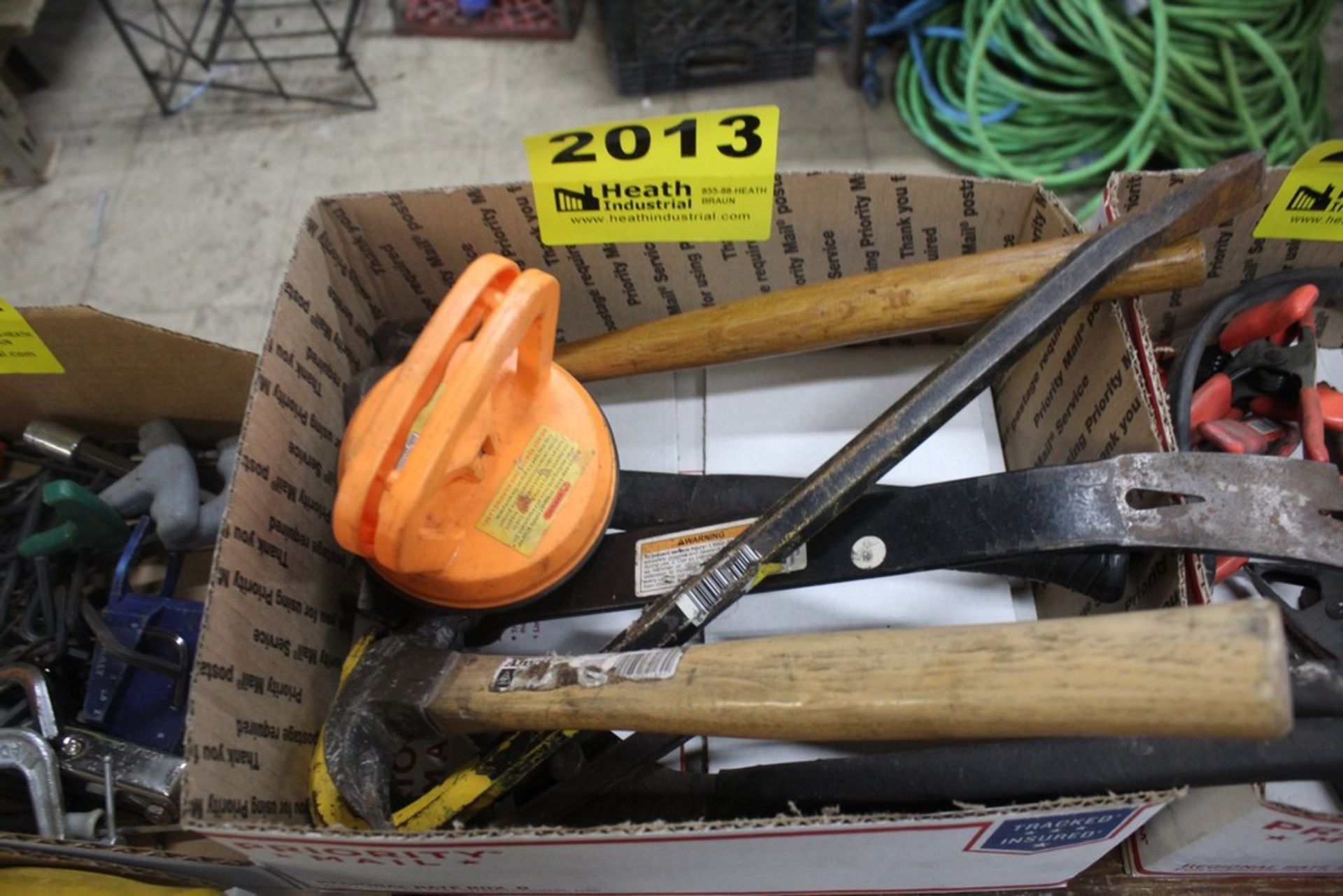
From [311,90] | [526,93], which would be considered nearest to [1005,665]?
[526,93]

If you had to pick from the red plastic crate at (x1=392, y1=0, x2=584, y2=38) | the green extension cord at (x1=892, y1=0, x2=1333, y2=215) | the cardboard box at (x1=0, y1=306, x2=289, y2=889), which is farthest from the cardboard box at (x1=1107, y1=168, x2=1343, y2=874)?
the red plastic crate at (x1=392, y1=0, x2=584, y2=38)

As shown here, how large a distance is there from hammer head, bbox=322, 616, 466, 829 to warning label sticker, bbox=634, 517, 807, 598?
0.49ft

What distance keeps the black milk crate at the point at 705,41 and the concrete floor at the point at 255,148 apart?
3cm

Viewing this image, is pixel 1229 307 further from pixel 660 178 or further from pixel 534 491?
pixel 534 491

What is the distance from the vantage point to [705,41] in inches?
59.5

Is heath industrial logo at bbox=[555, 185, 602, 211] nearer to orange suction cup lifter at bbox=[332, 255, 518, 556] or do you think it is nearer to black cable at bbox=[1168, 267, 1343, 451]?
orange suction cup lifter at bbox=[332, 255, 518, 556]

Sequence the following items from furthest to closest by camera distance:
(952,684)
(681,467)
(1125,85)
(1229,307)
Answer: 1. (1125,85)
2. (681,467)
3. (1229,307)
4. (952,684)

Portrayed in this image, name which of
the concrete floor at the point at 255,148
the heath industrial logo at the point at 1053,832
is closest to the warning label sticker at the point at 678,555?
the heath industrial logo at the point at 1053,832

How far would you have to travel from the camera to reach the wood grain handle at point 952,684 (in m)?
0.39

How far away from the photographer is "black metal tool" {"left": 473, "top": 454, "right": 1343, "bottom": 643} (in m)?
0.58

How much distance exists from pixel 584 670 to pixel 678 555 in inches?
6.3

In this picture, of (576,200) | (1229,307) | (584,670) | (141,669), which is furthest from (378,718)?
(1229,307)

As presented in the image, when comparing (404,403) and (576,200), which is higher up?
(576,200)

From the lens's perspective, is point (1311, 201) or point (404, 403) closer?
point (404, 403)
